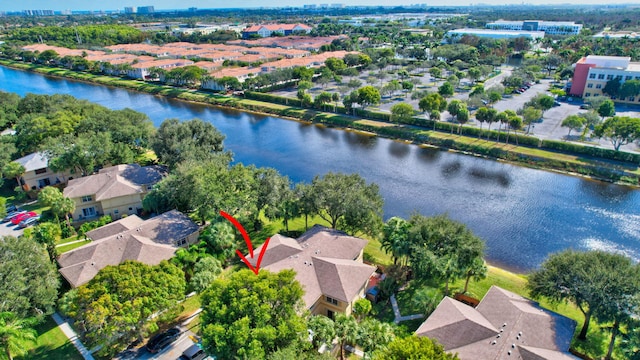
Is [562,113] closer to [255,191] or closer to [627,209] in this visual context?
[627,209]

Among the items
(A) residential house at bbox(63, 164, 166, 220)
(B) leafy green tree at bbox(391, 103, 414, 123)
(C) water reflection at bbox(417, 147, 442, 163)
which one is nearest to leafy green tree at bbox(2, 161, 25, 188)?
(A) residential house at bbox(63, 164, 166, 220)

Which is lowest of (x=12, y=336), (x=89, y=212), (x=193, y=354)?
(x=193, y=354)

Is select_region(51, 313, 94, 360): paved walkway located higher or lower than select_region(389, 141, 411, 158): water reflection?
lower

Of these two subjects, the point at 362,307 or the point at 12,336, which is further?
the point at 362,307

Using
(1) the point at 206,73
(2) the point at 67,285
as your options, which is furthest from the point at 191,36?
(2) the point at 67,285

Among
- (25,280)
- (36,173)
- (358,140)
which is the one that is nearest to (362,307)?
(25,280)

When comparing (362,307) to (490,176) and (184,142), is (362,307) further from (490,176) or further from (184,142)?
(490,176)

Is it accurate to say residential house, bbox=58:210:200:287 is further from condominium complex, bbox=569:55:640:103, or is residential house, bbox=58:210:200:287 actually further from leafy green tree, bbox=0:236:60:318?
condominium complex, bbox=569:55:640:103
